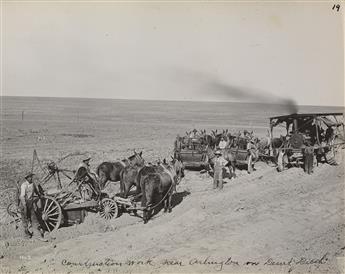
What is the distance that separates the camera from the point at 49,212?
30.7 feet

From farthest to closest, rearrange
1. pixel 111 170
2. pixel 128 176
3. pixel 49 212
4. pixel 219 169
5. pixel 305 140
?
pixel 305 140, pixel 219 169, pixel 111 170, pixel 128 176, pixel 49 212

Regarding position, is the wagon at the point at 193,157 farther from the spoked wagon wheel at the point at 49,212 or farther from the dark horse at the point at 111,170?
the spoked wagon wheel at the point at 49,212

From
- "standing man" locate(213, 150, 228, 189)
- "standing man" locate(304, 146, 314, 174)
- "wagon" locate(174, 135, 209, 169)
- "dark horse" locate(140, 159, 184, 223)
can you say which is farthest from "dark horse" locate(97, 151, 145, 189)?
"standing man" locate(304, 146, 314, 174)

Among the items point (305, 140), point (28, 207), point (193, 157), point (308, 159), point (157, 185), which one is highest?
point (305, 140)

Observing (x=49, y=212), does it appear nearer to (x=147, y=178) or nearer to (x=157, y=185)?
(x=147, y=178)

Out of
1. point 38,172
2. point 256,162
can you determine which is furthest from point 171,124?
→ point 38,172

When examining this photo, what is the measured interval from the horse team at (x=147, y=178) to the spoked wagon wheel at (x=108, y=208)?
25.5 inches

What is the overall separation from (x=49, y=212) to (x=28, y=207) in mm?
538

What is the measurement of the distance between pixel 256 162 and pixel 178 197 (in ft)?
18.3

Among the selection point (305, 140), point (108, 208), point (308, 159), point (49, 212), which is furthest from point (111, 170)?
point (305, 140)

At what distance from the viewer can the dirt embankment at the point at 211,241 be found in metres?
8.23

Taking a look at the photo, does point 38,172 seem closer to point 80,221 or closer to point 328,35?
point 80,221

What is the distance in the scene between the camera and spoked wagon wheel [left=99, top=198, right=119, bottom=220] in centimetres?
1010

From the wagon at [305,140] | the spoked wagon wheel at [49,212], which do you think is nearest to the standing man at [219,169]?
the wagon at [305,140]
